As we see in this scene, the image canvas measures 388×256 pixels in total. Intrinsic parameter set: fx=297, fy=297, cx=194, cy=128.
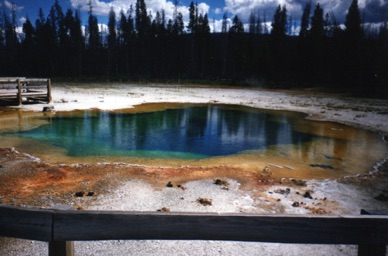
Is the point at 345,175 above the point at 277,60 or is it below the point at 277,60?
below

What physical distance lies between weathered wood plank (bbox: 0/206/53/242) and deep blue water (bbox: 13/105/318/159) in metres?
8.47

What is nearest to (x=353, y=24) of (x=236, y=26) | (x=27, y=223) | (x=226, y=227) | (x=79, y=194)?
(x=236, y=26)

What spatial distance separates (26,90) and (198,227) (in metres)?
23.8

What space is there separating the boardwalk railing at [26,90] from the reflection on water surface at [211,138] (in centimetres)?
415

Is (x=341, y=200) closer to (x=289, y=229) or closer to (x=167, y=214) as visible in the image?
(x=289, y=229)

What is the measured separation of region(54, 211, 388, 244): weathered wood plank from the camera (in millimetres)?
2131

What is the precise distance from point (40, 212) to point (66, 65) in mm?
75744

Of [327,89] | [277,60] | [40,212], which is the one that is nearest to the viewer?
[40,212]

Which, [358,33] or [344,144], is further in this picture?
[358,33]

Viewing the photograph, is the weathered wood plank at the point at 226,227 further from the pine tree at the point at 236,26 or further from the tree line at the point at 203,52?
the pine tree at the point at 236,26

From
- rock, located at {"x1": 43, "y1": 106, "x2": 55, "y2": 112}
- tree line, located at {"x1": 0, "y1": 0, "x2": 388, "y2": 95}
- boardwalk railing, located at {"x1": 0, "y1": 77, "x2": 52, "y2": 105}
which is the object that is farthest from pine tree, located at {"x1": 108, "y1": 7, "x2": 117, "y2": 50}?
rock, located at {"x1": 43, "y1": 106, "x2": 55, "y2": 112}

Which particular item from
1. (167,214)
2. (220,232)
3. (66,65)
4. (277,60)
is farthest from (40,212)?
(66,65)

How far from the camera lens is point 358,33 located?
4144 cm

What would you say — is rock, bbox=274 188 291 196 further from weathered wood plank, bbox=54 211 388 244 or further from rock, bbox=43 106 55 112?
rock, bbox=43 106 55 112
